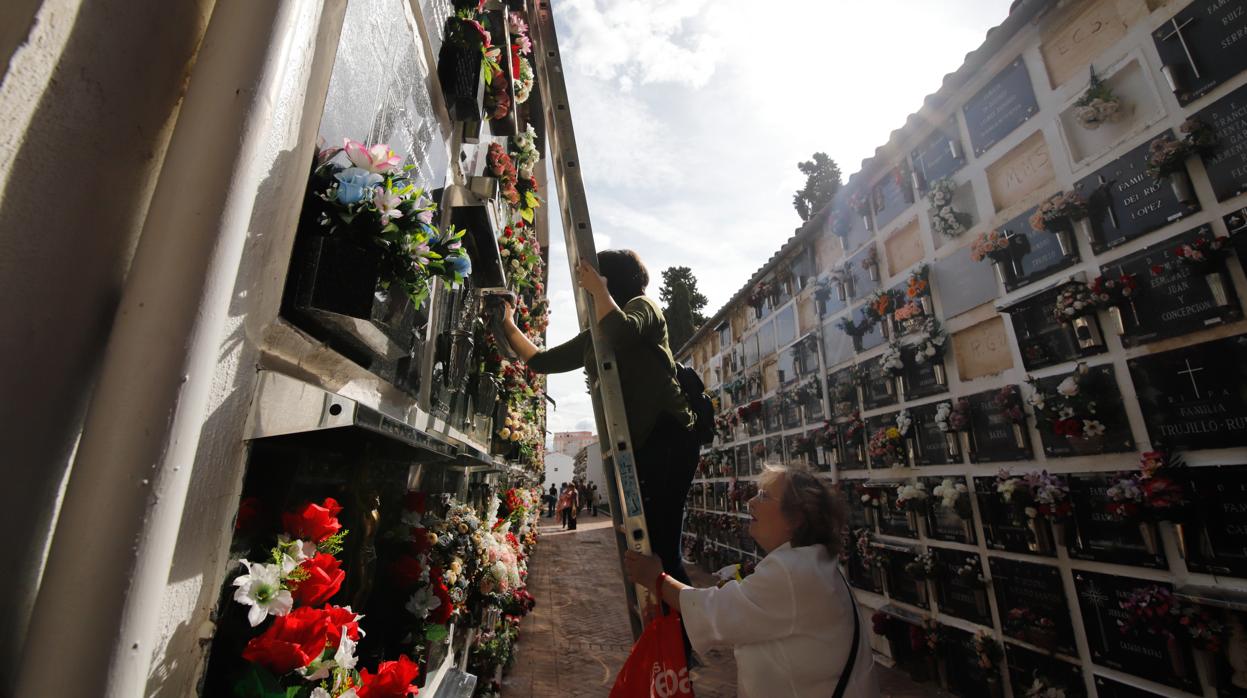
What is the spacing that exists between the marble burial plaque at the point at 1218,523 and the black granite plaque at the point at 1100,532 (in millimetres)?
301

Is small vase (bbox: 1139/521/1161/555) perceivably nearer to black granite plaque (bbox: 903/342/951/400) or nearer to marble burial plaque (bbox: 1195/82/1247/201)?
black granite plaque (bbox: 903/342/951/400)

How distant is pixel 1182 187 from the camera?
13.6ft

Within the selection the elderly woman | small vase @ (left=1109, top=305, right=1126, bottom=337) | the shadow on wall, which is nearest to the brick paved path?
the elderly woman

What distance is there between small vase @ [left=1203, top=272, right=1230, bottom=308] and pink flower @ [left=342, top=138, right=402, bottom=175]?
5.59m

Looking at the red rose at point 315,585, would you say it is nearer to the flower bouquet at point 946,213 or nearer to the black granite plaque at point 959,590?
the black granite plaque at point 959,590

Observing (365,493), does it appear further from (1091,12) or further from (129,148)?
(1091,12)

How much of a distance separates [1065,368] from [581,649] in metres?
6.02

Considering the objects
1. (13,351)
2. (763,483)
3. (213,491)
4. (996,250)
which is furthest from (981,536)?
(13,351)

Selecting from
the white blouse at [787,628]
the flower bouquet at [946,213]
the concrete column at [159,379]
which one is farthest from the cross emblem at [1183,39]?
the concrete column at [159,379]

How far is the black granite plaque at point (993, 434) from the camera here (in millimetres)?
5367

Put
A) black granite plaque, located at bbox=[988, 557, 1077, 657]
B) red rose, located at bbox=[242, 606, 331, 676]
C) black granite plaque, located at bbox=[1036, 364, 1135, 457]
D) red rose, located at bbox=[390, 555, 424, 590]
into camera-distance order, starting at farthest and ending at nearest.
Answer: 1. black granite plaque, located at bbox=[988, 557, 1077, 657]
2. black granite plaque, located at bbox=[1036, 364, 1135, 457]
3. red rose, located at bbox=[390, 555, 424, 590]
4. red rose, located at bbox=[242, 606, 331, 676]

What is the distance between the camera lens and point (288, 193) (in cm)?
146

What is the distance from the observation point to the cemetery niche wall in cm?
389

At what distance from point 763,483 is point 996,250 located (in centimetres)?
486
